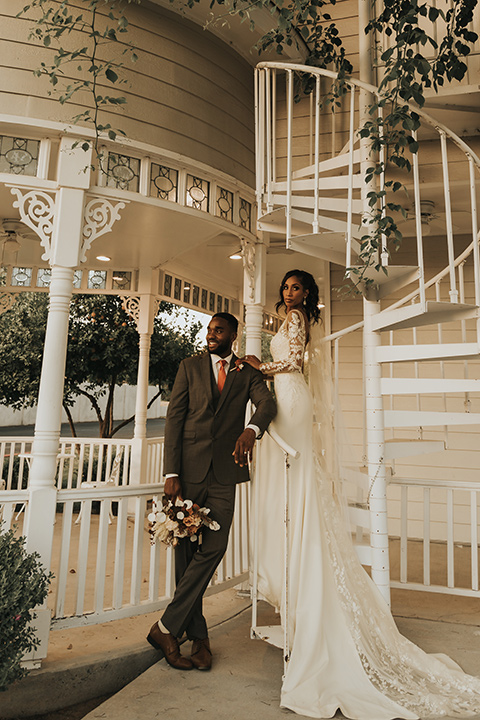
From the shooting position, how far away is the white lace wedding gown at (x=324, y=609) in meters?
2.16

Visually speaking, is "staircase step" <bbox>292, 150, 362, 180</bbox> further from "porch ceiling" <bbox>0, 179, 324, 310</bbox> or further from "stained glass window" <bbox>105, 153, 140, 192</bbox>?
"stained glass window" <bbox>105, 153, 140, 192</bbox>

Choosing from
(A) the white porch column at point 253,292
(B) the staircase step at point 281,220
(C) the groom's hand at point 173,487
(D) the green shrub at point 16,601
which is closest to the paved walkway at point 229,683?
(D) the green shrub at point 16,601

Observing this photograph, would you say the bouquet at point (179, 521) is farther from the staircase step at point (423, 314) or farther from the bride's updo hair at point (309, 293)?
the staircase step at point (423, 314)

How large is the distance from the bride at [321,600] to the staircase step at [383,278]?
303 millimetres

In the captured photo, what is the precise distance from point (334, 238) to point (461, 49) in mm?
1081

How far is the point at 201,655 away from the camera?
257 cm

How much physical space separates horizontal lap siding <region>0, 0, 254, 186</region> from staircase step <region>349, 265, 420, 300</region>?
1.61 m

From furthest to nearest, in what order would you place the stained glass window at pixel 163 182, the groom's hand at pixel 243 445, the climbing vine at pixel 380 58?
the stained glass window at pixel 163 182 < the groom's hand at pixel 243 445 < the climbing vine at pixel 380 58

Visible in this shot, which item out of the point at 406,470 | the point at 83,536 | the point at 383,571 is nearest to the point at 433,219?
the point at 406,470

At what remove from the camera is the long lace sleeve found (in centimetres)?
289

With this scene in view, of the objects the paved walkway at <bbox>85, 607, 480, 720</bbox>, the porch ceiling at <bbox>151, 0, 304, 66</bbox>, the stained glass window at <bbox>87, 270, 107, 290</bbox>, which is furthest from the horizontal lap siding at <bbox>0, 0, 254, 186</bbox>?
the paved walkway at <bbox>85, 607, 480, 720</bbox>

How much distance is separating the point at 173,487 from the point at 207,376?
0.61 m

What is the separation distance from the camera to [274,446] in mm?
2902

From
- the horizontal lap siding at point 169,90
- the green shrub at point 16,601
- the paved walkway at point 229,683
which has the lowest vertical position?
the paved walkway at point 229,683
